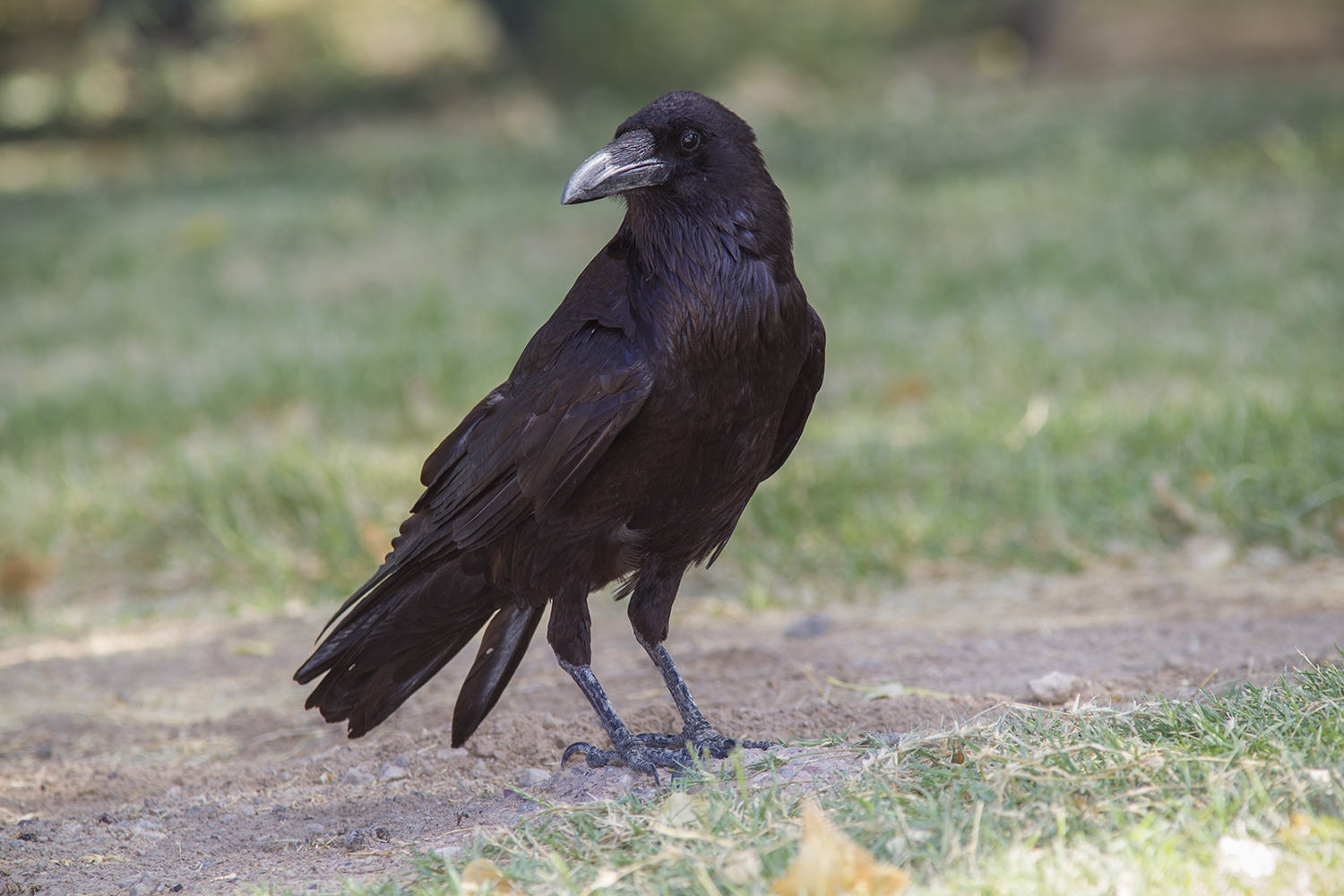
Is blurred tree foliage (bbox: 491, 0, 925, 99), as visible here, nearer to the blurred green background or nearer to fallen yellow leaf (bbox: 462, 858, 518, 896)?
the blurred green background

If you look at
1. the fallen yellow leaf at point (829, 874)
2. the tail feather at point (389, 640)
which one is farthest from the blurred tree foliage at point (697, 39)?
the fallen yellow leaf at point (829, 874)

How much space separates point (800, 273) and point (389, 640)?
4772mm

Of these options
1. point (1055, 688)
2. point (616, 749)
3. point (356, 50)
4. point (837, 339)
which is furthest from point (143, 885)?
point (356, 50)

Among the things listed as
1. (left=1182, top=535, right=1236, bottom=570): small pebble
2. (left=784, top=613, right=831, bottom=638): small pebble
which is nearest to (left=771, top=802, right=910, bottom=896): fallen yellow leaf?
(left=784, top=613, right=831, bottom=638): small pebble

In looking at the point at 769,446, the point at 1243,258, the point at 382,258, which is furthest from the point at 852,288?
the point at 769,446

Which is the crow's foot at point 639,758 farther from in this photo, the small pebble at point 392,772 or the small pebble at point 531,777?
the small pebble at point 392,772

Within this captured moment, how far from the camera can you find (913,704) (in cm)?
293

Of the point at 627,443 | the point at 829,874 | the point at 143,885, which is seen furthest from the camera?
the point at 627,443

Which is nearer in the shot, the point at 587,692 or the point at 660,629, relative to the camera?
the point at 587,692

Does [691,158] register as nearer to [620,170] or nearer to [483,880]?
[620,170]

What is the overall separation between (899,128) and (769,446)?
837 cm

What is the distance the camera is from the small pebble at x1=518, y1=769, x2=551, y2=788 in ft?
9.12

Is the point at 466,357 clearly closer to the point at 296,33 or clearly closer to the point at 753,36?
the point at 753,36

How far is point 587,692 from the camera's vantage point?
2.89 meters
